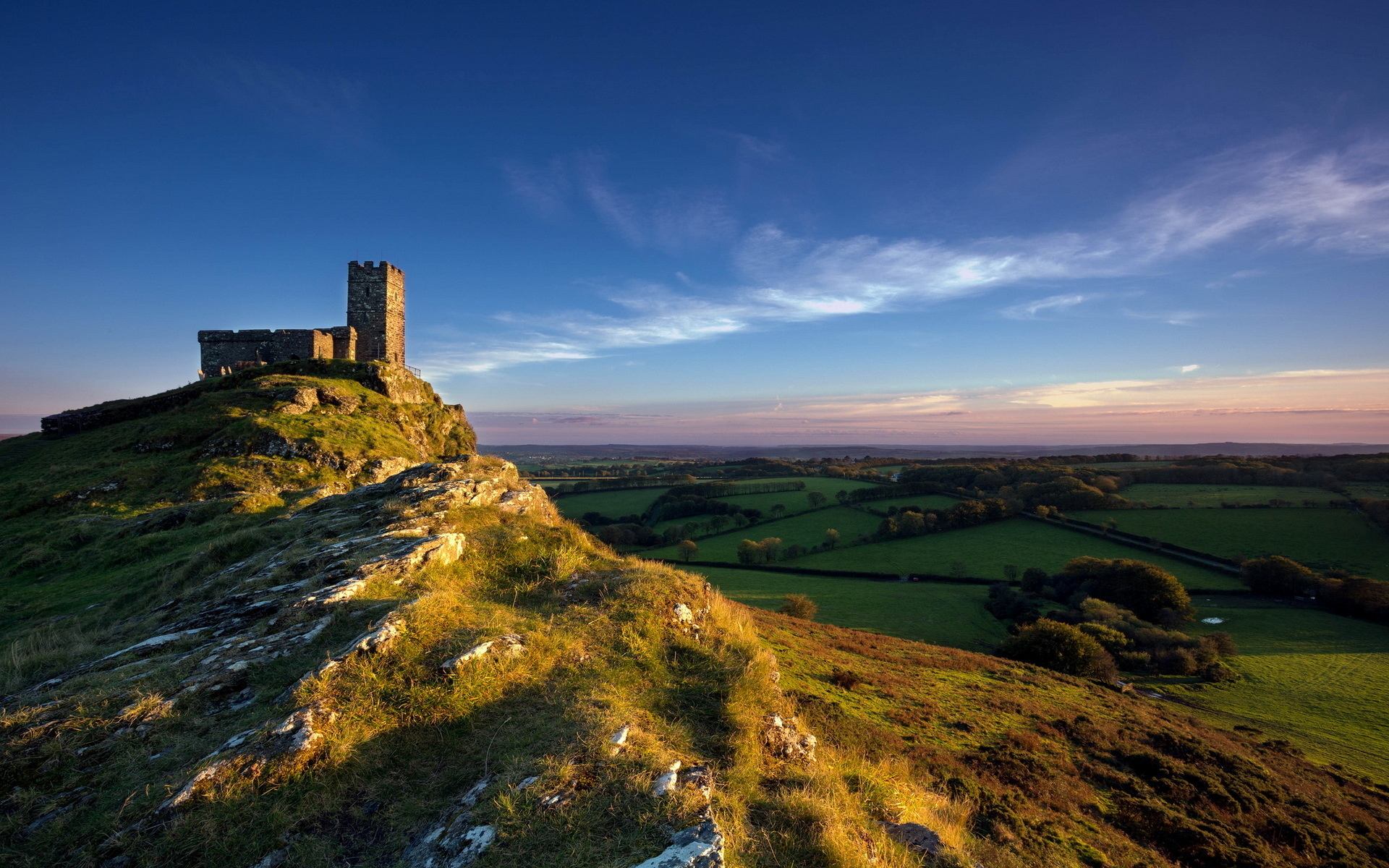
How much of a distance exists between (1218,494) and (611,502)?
337 feet

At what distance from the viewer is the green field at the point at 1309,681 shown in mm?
25484

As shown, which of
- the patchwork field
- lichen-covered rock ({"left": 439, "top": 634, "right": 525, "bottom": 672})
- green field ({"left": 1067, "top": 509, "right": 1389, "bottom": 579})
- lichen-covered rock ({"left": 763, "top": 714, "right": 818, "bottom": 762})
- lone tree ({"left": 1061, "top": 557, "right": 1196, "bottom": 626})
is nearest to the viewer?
lichen-covered rock ({"left": 439, "top": 634, "right": 525, "bottom": 672})

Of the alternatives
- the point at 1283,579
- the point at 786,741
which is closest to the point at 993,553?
the point at 1283,579

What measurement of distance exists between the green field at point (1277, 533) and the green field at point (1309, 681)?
1434cm

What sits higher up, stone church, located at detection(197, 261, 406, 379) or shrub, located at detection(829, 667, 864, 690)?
stone church, located at detection(197, 261, 406, 379)

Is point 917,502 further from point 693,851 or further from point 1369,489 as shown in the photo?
point 693,851

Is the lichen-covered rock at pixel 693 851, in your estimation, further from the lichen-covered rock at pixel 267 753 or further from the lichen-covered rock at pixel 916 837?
the lichen-covered rock at pixel 267 753

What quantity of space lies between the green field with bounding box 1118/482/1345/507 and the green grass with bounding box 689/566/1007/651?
5044cm

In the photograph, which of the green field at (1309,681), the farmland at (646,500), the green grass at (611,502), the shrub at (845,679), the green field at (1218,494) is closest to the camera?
the shrub at (845,679)

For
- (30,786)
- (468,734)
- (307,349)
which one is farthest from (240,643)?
(307,349)

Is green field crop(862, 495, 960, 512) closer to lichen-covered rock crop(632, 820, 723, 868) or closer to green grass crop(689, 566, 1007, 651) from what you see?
green grass crop(689, 566, 1007, 651)

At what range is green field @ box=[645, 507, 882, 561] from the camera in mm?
70500

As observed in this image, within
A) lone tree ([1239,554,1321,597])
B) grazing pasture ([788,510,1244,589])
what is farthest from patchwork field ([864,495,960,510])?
lone tree ([1239,554,1321,597])

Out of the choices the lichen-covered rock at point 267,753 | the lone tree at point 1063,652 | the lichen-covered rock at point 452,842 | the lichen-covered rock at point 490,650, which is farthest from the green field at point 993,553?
the lichen-covered rock at point 267,753
